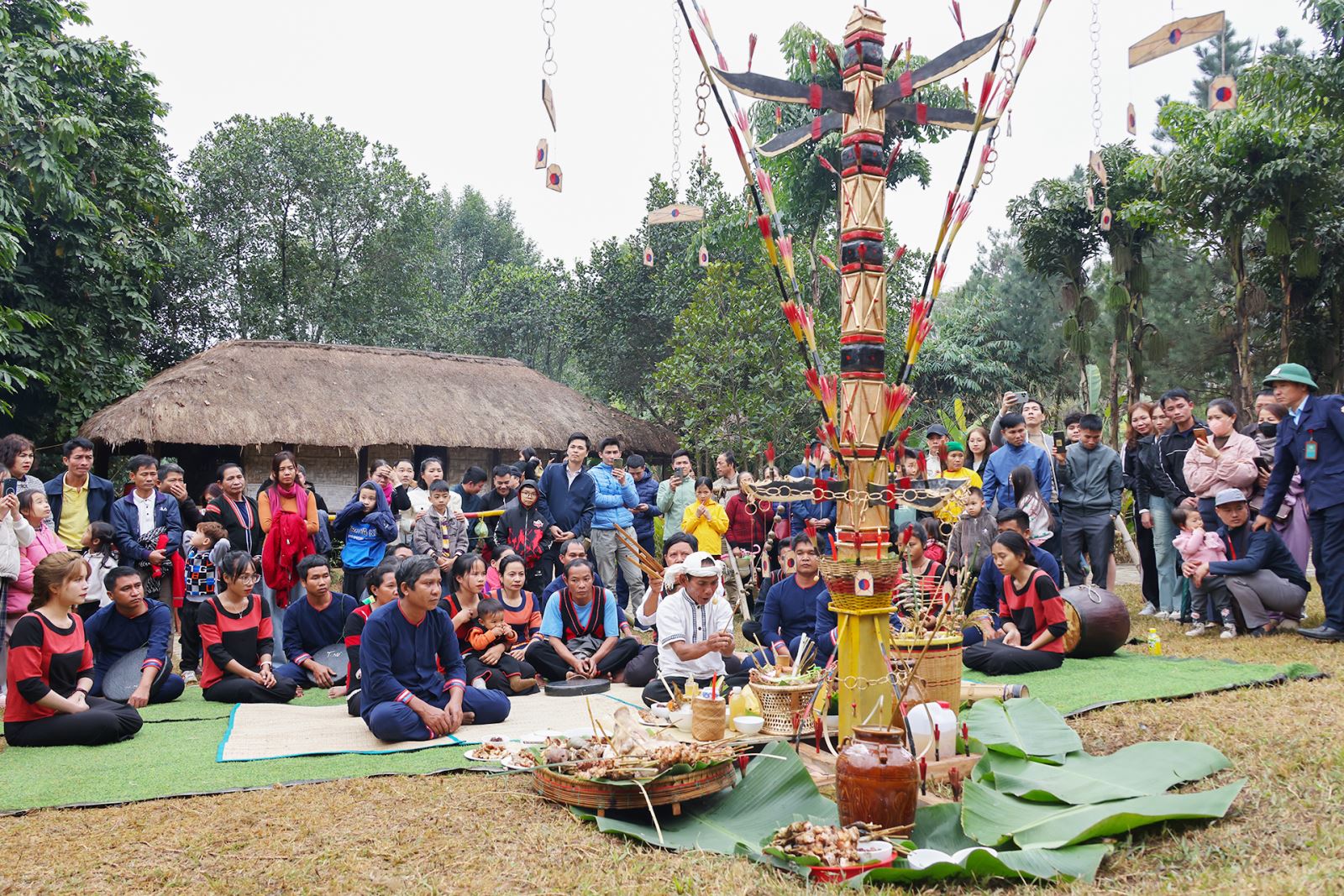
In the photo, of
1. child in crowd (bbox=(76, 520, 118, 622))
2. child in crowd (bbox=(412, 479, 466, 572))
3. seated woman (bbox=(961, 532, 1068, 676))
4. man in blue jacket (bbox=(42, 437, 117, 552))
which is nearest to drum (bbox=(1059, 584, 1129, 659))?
seated woman (bbox=(961, 532, 1068, 676))

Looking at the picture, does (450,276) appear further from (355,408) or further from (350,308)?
(355,408)

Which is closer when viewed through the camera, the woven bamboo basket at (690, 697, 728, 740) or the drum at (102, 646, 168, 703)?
the woven bamboo basket at (690, 697, 728, 740)

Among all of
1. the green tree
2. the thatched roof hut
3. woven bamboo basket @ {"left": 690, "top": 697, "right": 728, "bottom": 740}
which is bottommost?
woven bamboo basket @ {"left": 690, "top": 697, "right": 728, "bottom": 740}

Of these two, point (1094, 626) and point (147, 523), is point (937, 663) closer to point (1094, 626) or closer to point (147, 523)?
point (1094, 626)

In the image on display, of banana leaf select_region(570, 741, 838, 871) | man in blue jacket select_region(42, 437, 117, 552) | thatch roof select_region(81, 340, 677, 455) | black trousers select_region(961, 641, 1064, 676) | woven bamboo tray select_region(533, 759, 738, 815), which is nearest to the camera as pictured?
banana leaf select_region(570, 741, 838, 871)

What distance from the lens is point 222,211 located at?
19609 mm

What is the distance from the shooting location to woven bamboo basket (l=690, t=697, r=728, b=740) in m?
4.04

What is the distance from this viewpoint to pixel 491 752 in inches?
176

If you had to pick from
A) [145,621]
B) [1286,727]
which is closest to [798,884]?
[1286,727]

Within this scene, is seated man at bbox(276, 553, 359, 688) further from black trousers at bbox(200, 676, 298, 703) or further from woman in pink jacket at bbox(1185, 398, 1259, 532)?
woman in pink jacket at bbox(1185, 398, 1259, 532)

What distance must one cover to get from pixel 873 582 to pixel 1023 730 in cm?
113

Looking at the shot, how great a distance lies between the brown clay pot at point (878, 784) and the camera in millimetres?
3080

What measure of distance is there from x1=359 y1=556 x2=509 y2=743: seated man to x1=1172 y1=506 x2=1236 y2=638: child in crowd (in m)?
5.09

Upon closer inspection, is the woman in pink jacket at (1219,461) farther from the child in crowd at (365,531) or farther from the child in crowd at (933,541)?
the child in crowd at (365,531)
